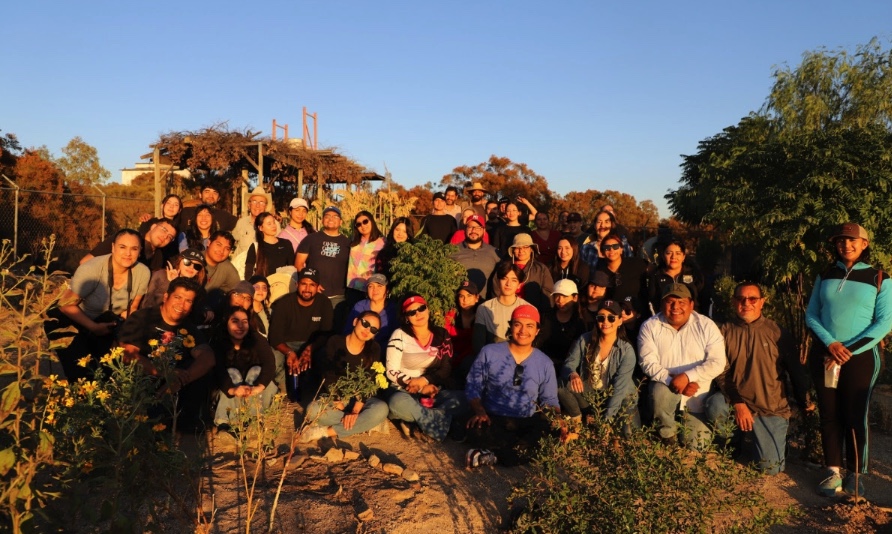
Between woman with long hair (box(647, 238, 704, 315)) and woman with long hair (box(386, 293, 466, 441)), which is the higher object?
woman with long hair (box(647, 238, 704, 315))

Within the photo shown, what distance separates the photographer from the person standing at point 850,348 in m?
4.61

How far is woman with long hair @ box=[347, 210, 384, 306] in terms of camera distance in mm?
6965

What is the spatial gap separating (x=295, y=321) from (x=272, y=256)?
1038mm

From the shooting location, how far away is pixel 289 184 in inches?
835

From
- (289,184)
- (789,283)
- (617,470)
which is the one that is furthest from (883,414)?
(289,184)

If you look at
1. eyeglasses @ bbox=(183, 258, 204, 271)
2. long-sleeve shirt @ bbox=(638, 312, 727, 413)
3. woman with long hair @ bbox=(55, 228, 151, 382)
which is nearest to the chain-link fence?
woman with long hair @ bbox=(55, 228, 151, 382)

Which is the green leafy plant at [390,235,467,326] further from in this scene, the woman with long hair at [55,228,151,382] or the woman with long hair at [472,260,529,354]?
the woman with long hair at [55,228,151,382]

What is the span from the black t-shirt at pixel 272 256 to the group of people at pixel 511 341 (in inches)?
9.9

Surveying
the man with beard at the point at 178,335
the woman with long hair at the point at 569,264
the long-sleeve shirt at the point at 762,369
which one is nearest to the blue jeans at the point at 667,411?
the long-sleeve shirt at the point at 762,369

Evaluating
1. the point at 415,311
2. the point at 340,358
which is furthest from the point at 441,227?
the point at 340,358

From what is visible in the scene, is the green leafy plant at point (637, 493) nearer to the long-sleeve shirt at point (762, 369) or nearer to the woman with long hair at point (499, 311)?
the long-sleeve shirt at point (762, 369)

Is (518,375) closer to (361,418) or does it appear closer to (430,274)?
(361,418)

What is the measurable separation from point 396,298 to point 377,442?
1.69 metres

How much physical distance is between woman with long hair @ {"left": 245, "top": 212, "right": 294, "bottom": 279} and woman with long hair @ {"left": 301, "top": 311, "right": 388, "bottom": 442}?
5.85 ft
